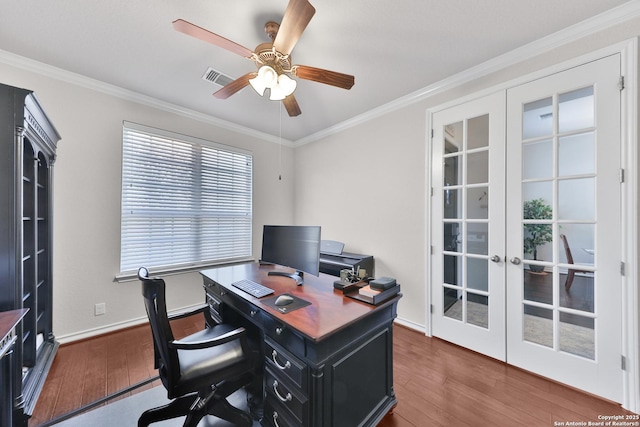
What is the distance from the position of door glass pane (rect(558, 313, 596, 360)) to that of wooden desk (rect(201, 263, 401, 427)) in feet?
4.95

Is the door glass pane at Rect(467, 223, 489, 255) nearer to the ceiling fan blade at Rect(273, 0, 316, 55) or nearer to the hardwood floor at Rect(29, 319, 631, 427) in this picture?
the hardwood floor at Rect(29, 319, 631, 427)

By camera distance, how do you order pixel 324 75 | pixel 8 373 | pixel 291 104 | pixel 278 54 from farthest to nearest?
pixel 291 104 → pixel 324 75 → pixel 278 54 → pixel 8 373

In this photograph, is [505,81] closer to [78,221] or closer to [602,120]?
[602,120]

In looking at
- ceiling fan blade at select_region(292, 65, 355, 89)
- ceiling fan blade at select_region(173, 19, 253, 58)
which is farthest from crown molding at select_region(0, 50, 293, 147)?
ceiling fan blade at select_region(292, 65, 355, 89)

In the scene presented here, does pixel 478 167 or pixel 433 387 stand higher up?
pixel 478 167

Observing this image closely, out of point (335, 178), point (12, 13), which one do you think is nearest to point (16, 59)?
point (12, 13)

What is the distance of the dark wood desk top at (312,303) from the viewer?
3.84ft

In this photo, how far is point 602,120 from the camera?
1757 mm

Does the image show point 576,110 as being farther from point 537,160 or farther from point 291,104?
point 291,104

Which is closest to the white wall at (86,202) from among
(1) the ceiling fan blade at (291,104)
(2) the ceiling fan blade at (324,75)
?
(1) the ceiling fan blade at (291,104)

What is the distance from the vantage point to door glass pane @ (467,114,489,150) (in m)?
2.32

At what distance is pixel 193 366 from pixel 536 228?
9.09ft

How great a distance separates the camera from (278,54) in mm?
1644

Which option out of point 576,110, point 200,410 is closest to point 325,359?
point 200,410
